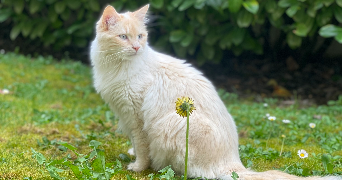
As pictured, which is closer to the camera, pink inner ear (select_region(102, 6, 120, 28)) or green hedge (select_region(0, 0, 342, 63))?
pink inner ear (select_region(102, 6, 120, 28))

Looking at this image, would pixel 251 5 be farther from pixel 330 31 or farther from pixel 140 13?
pixel 140 13

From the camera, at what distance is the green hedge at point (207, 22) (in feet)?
18.9

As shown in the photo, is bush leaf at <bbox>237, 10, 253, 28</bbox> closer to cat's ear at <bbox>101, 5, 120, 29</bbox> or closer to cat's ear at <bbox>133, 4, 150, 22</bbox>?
cat's ear at <bbox>133, 4, 150, 22</bbox>

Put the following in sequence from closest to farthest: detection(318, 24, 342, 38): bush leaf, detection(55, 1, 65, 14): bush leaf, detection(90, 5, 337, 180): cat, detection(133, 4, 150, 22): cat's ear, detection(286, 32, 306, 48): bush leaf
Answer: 1. detection(90, 5, 337, 180): cat
2. detection(133, 4, 150, 22): cat's ear
3. detection(318, 24, 342, 38): bush leaf
4. detection(286, 32, 306, 48): bush leaf
5. detection(55, 1, 65, 14): bush leaf

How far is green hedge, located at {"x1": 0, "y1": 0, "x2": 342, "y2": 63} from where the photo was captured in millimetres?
5746

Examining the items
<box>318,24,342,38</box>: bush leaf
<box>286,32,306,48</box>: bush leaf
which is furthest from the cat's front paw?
<box>286,32,306,48</box>: bush leaf

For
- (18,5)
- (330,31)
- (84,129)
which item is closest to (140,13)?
(84,129)

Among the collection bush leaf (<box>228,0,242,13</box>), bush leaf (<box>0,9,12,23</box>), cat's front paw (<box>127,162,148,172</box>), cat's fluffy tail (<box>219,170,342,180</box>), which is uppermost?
bush leaf (<box>228,0,242,13</box>)

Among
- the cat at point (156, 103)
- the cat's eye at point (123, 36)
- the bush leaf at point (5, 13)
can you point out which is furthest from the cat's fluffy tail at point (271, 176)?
the bush leaf at point (5, 13)

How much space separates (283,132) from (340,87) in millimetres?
3423

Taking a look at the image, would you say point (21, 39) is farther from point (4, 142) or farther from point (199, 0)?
point (4, 142)

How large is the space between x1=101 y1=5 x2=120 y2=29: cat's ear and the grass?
1.04m

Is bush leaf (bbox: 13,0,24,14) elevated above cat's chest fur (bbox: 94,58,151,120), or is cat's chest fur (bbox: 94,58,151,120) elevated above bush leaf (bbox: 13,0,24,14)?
bush leaf (bbox: 13,0,24,14)

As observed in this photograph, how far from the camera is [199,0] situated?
5473 millimetres
